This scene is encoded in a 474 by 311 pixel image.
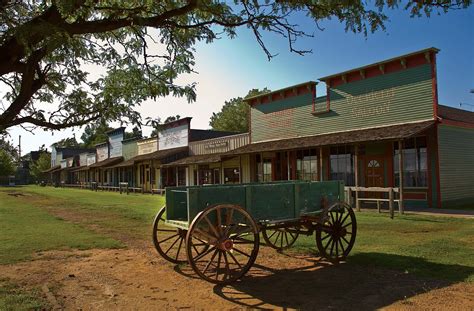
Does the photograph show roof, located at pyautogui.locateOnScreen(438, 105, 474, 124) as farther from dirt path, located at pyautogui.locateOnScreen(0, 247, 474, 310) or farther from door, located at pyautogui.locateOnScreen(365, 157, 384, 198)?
dirt path, located at pyautogui.locateOnScreen(0, 247, 474, 310)

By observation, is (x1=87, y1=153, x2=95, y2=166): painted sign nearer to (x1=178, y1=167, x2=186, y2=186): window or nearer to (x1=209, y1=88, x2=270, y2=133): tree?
(x1=209, y1=88, x2=270, y2=133): tree

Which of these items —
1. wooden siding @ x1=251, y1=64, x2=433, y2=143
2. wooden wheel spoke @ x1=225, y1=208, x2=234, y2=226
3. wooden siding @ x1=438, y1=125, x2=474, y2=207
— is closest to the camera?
wooden wheel spoke @ x1=225, y1=208, x2=234, y2=226

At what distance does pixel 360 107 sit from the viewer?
19469mm

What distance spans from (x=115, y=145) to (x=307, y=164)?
31870 mm

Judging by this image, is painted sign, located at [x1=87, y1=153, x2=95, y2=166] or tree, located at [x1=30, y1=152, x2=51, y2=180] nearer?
painted sign, located at [x1=87, y1=153, x2=95, y2=166]

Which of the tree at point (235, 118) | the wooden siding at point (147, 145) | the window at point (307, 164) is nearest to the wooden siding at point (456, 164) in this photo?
the window at point (307, 164)

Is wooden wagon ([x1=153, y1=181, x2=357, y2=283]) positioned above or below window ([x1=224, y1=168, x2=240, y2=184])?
below

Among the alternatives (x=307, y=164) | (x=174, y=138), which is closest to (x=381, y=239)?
(x=307, y=164)

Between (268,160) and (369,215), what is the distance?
10941 millimetres

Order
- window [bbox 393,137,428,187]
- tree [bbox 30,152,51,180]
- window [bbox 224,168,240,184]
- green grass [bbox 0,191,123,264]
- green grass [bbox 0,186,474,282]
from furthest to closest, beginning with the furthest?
tree [bbox 30,152,51,180] < window [bbox 224,168,240,184] < window [bbox 393,137,428,187] < green grass [bbox 0,191,123,264] < green grass [bbox 0,186,474,282]

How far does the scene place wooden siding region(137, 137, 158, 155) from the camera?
39359 millimetres

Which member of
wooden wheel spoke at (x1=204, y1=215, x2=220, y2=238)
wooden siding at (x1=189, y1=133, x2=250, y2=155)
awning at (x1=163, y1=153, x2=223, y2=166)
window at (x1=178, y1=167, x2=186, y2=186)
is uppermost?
wooden siding at (x1=189, y1=133, x2=250, y2=155)

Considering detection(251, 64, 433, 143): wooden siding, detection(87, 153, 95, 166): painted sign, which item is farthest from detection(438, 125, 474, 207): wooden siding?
detection(87, 153, 95, 166): painted sign

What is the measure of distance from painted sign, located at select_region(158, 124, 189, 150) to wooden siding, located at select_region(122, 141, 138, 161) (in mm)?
6041
